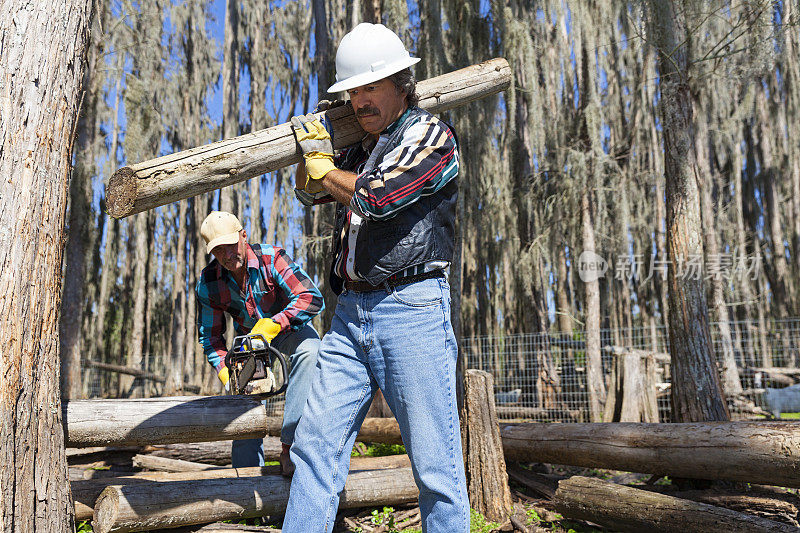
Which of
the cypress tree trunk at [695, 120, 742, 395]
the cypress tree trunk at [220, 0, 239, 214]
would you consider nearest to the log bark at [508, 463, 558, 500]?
the cypress tree trunk at [695, 120, 742, 395]

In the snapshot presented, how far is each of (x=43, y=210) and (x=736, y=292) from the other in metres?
20.4

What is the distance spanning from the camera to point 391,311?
2.41 meters

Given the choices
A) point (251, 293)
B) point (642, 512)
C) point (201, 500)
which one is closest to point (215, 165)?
point (251, 293)

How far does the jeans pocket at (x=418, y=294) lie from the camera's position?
2.40 m

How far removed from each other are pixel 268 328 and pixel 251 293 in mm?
434

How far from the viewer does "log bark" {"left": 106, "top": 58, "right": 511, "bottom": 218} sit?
8.18ft

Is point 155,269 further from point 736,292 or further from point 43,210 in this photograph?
point 43,210

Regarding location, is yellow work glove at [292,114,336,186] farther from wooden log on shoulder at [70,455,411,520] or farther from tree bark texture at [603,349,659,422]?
tree bark texture at [603,349,659,422]

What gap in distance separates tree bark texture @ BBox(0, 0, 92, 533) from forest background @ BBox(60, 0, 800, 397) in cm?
540

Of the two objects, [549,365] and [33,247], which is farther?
[549,365]

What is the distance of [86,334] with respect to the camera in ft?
76.3

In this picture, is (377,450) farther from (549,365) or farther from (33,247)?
(549,365)

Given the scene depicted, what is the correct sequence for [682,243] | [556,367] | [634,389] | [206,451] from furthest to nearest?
[556,367] < [634,389] < [682,243] < [206,451]

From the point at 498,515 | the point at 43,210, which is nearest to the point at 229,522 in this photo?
the point at 498,515
